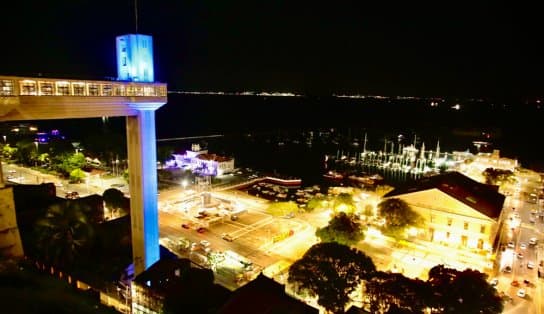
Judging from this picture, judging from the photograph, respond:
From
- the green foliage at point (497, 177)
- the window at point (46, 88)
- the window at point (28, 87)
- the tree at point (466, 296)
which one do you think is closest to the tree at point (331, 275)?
the tree at point (466, 296)

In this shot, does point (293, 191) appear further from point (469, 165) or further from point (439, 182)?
point (469, 165)

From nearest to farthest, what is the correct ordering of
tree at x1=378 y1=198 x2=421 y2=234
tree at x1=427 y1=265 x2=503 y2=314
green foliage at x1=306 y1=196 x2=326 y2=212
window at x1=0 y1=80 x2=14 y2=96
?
window at x1=0 y1=80 x2=14 y2=96
tree at x1=427 y1=265 x2=503 y2=314
tree at x1=378 y1=198 x2=421 y2=234
green foliage at x1=306 y1=196 x2=326 y2=212

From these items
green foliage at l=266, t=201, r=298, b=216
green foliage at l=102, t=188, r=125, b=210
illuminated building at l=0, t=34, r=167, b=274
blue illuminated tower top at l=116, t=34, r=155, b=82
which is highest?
blue illuminated tower top at l=116, t=34, r=155, b=82

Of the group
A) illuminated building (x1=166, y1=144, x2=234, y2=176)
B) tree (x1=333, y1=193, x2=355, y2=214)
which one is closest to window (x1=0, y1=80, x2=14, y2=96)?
tree (x1=333, y1=193, x2=355, y2=214)

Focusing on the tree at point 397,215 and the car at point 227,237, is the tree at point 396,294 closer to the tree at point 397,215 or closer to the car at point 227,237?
the tree at point 397,215

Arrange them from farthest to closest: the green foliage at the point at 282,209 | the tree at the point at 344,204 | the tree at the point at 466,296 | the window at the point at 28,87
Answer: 1. the green foliage at the point at 282,209
2. the tree at the point at 344,204
3. the tree at the point at 466,296
4. the window at the point at 28,87

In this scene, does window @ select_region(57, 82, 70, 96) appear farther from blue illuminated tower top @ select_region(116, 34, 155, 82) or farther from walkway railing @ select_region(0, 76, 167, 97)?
blue illuminated tower top @ select_region(116, 34, 155, 82)
